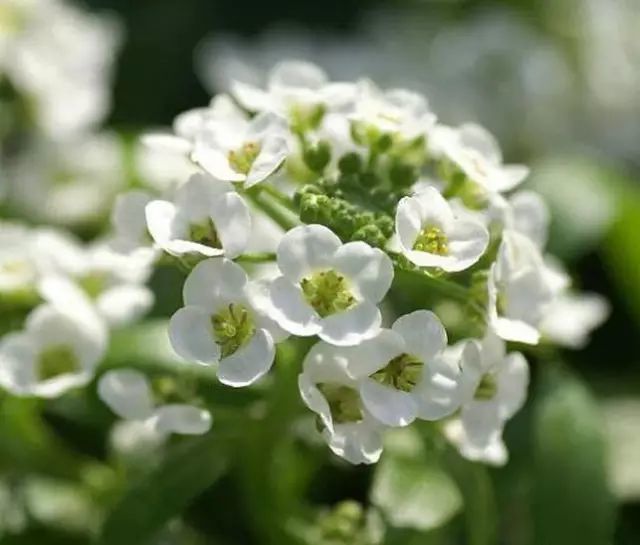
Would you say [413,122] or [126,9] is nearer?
[413,122]

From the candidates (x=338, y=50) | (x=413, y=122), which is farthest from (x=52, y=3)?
(x=413, y=122)

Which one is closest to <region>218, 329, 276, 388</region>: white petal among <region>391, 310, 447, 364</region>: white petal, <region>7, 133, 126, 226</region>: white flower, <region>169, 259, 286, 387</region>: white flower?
<region>169, 259, 286, 387</region>: white flower

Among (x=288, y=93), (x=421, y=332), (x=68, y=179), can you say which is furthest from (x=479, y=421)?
(x=68, y=179)

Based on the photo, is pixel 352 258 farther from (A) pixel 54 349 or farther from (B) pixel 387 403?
(A) pixel 54 349

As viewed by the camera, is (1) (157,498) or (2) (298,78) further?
(2) (298,78)

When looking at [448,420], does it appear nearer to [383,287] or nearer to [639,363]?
[383,287]

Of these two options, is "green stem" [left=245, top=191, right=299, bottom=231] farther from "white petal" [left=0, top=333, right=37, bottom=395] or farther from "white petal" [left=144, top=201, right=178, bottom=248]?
"white petal" [left=0, top=333, right=37, bottom=395]
